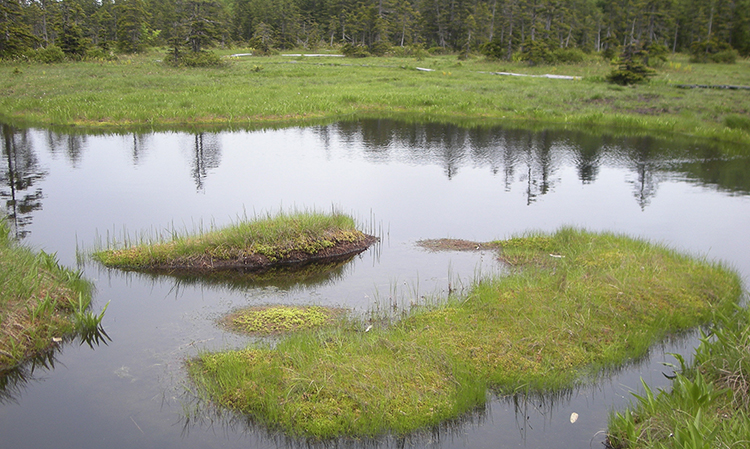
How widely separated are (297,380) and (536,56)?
47589 mm

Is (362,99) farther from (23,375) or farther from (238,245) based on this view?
(23,375)

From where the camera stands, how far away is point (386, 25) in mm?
78750

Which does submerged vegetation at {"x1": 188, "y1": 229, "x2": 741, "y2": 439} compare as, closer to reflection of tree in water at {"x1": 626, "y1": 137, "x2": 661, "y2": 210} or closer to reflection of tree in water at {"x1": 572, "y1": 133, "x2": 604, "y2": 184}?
reflection of tree in water at {"x1": 626, "y1": 137, "x2": 661, "y2": 210}

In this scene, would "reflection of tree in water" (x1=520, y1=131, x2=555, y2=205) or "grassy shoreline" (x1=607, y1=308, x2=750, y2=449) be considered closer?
"grassy shoreline" (x1=607, y1=308, x2=750, y2=449)

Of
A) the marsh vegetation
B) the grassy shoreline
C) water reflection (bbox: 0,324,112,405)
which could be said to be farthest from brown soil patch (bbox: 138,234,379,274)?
the grassy shoreline

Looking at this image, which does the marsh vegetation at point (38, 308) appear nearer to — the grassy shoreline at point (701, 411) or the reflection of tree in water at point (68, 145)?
→ the grassy shoreline at point (701, 411)

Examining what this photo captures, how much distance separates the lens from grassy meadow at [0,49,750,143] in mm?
26016

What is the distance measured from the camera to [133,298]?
30.9 ft

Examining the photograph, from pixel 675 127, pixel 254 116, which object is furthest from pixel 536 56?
pixel 254 116

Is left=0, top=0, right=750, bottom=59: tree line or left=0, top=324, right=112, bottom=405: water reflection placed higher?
left=0, top=0, right=750, bottom=59: tree line

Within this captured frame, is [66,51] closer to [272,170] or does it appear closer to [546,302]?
[272,170]

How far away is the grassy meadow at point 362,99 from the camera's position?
26.0 metres

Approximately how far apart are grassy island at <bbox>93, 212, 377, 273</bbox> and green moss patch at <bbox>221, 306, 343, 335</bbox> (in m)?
2.15

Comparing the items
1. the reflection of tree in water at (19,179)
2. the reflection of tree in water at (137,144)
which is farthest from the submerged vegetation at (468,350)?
the reflection of tree in water at (137,144)
